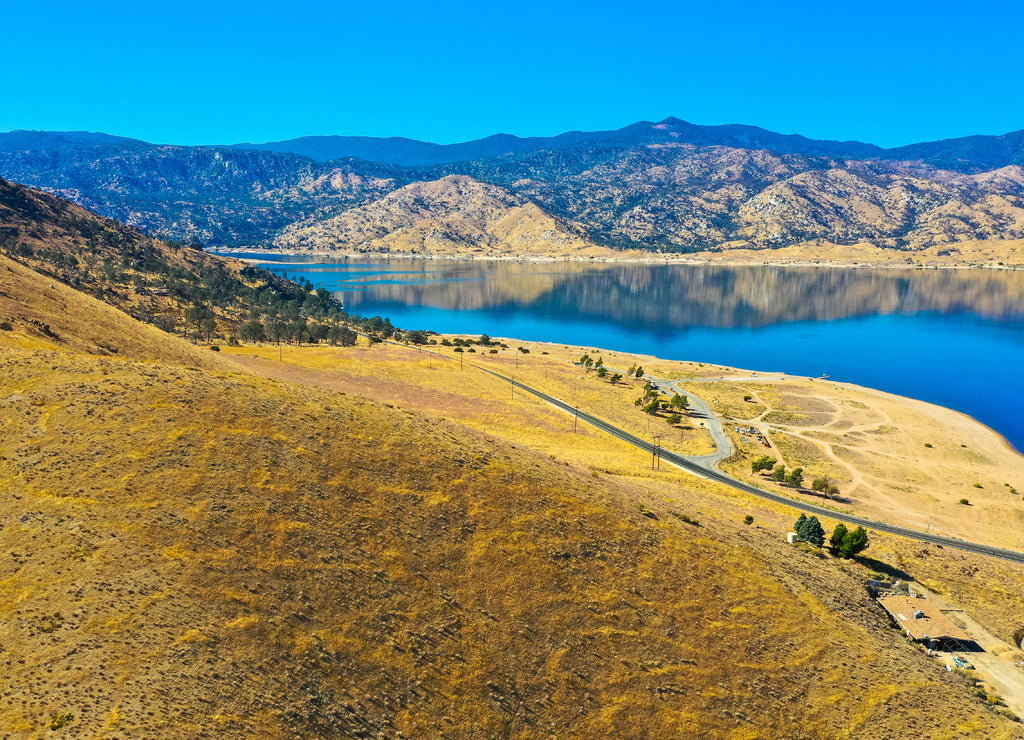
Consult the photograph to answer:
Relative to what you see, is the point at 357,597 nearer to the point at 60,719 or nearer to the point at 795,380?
the point at 60,719

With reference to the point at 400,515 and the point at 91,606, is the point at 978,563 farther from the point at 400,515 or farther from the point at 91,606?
the point at 91,606

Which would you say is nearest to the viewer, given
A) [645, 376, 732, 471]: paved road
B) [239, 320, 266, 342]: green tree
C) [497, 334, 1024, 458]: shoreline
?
[645, 376, 732, 471]: paved road

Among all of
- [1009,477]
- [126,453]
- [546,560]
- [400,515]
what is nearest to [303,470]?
[400,515]

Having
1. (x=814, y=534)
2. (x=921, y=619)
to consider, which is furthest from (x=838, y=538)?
(x=921, y=619)

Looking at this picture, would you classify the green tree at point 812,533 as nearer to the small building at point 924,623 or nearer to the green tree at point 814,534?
the green tree at point 814,534

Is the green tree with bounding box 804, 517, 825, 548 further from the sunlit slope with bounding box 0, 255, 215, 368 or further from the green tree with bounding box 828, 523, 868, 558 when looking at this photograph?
the sunlit slope with bounding box 0, 255, 215, 368

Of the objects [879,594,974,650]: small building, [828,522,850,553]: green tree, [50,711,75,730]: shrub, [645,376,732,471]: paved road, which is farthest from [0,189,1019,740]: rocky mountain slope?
[645,376,732,471]: paved road
